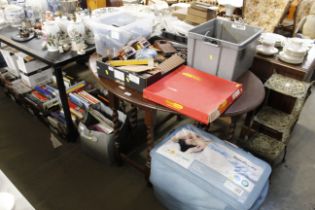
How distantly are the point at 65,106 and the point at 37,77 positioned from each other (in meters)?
0.68

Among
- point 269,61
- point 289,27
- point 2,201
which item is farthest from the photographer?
point 289,27

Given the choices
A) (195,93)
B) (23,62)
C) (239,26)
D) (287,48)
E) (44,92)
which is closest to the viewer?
(195,93)

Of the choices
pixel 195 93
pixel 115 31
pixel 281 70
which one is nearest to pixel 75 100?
pixel 115 31

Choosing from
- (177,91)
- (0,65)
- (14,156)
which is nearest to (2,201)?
(177,91)

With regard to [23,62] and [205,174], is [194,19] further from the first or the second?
[23,62]

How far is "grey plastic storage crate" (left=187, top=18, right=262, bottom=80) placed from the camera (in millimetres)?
1172

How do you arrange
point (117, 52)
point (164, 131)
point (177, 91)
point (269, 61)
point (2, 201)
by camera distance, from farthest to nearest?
point (164, 131), point (269, 61), point (117, 52), point (177, 91), point (2, 201)

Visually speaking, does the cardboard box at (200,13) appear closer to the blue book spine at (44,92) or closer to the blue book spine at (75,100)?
the blue book spine at (75,100)

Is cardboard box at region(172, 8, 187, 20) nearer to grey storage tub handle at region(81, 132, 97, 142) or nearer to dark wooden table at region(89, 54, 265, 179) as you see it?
dark wooden table at region(89, 54, 265, 179)

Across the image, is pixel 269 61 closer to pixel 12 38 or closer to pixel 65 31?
pixel 65 31

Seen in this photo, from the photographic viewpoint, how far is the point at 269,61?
166 centimetres

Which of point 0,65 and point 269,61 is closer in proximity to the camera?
point 269,61

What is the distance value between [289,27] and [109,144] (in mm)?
→ 2768

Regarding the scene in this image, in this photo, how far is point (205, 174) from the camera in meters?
1.23
